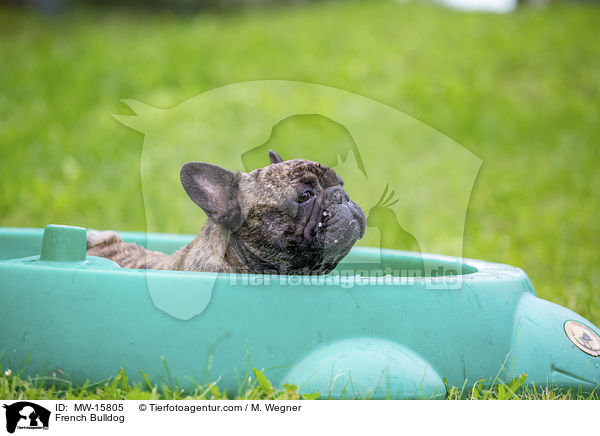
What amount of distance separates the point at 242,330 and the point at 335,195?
592mm

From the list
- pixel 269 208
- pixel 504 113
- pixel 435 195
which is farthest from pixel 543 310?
pixel 504 113

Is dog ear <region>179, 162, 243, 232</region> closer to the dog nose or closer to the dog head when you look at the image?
the dog head

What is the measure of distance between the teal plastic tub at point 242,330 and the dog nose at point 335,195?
1.02 feet

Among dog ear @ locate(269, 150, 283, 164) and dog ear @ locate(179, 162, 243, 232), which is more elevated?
dog ear @ locate(269, 150, 283, 164)

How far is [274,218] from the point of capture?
2.03 metres

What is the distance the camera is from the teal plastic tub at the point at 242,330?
5.55 ft

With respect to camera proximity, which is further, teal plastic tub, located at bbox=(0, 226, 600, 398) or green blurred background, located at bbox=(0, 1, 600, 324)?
green blurred background, located at bbox=(0, 1, 600, 324)

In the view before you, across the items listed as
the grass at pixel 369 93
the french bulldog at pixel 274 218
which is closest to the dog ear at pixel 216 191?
the french bulldog at pixel 274 218

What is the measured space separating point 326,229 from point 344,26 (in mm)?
7938

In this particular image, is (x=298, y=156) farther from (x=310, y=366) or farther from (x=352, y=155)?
(x=310, y=366)

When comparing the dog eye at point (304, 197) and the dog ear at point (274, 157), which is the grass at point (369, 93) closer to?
the dog ear at point (274, 157)

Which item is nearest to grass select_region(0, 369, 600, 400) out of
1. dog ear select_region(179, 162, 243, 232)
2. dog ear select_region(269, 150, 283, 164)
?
dog ear select_region(179, 162, 243, 232)

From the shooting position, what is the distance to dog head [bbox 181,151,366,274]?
1.97 m
